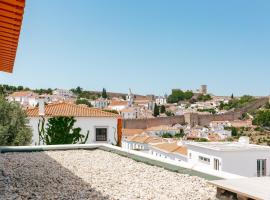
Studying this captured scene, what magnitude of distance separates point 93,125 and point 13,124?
194 inches

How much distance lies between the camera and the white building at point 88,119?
19203 millimetres

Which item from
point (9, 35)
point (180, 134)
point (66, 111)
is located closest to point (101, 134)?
point (66, 111)

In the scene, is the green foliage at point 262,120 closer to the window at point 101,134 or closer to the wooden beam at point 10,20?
the window at point 101,134

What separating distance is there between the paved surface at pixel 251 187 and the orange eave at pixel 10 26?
2.76 metres

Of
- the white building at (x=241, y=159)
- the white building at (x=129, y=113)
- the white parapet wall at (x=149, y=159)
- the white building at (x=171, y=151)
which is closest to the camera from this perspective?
the white parapet wall at (x=149, y=159)

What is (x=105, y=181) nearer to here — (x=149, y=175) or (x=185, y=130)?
(x=149, y=175)

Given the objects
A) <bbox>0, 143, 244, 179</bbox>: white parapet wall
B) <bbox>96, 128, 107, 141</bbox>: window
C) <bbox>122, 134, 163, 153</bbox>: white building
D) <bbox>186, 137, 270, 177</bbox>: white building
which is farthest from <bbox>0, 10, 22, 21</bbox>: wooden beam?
<bbox>122, 134, 163, 153</bbox>: white building

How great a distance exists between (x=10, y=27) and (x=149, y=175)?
173 inches

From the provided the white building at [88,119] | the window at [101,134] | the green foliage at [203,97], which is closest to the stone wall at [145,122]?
the green foliage at [203,97]

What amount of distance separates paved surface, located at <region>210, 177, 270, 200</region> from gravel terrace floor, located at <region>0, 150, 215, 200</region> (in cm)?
50

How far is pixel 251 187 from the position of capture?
13.7 feet

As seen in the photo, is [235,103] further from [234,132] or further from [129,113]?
[129,113]

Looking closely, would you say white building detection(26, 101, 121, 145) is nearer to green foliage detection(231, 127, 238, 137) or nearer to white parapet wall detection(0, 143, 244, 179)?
white parapet wall detection(0, 143, 244, 179)

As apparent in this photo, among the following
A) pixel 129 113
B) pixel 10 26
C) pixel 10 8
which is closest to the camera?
pixel 10 8
